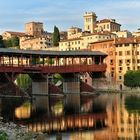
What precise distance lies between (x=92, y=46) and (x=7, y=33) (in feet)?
273

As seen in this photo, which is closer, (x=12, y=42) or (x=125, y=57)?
(x=125, y=57)

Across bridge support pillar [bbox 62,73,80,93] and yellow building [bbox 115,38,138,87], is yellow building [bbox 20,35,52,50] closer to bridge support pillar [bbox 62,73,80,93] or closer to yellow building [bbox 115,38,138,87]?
yellow building [bbox 115,38,138,87]

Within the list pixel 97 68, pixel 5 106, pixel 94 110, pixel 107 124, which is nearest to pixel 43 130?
pixel 107 124

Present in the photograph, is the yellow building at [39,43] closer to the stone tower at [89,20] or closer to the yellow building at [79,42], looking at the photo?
the stone tower at [89,20]

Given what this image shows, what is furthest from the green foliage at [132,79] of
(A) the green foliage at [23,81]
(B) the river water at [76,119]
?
(B) the river water at [76,119]

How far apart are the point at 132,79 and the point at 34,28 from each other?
11017cm

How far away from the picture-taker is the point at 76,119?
43.4m

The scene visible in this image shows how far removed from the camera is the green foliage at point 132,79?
8250 cm

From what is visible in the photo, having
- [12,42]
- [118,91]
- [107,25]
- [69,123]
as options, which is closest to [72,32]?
[107,25]

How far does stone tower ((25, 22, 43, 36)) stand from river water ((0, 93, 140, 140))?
4921 inches

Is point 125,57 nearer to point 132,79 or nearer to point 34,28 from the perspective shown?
point 132,79

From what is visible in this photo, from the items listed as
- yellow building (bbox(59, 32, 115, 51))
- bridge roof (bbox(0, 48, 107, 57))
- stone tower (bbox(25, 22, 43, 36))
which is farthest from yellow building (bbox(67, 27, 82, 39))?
bridge roof (bbox(0, 48, 107, 57))

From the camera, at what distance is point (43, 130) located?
3553cm

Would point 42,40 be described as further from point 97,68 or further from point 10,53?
point 10,53
